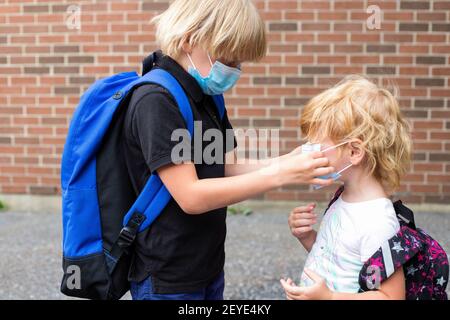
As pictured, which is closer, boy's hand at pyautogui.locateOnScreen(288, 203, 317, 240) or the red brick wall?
boy's hand at pyautogui.locateOnScreen(288, 203, 317, 240)

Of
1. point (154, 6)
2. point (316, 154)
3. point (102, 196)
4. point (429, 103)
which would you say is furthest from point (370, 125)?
point (154, 6)

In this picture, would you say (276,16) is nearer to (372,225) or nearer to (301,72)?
(301,72)

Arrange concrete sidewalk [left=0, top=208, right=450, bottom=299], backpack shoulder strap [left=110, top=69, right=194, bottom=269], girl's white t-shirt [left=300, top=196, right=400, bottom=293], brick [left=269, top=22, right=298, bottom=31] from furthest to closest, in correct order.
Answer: brick [left=269, top=22, right=298, bottom=31] < concrete sidewalk [left=0, top=208, right=450, bottom=299] < backpack shoulder strap [left=110, top=69, right=194, bottom=269] < girl's white t-shirt [left=300, top=196, right=400, bottom=293]

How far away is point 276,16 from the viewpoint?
16.1 feet

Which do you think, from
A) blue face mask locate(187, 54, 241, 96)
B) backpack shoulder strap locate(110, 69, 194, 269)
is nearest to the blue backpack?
backpack shoulder strap locate(110, 69, 194, 269)

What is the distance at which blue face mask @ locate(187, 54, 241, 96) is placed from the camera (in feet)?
6.39

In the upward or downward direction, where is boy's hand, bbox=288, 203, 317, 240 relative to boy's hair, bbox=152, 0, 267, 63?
downward

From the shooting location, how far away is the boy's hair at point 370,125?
1.79 m

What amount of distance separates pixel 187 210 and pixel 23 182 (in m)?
3.98

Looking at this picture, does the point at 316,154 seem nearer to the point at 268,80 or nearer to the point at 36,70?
the point at 268,80

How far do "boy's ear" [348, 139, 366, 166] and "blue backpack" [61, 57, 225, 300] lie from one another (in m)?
0.53

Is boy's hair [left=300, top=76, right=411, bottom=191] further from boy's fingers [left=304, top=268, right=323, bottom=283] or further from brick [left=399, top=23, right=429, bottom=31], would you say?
brick [left=399, top=23, right=429, bottom=31]

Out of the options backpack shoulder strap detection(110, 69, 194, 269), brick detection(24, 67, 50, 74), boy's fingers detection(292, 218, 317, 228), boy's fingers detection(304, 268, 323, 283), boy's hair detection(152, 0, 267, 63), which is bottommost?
boy's fingers detection(304, 268, 323, 283)

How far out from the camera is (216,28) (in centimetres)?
187
